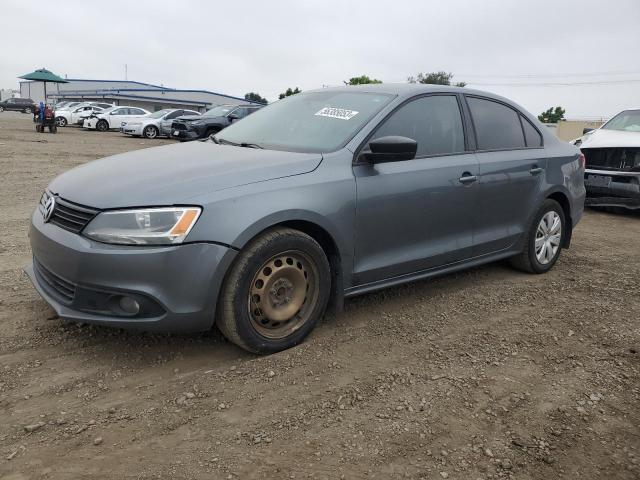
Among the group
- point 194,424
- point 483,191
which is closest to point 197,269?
point 194,424

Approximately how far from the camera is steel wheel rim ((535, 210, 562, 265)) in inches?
195

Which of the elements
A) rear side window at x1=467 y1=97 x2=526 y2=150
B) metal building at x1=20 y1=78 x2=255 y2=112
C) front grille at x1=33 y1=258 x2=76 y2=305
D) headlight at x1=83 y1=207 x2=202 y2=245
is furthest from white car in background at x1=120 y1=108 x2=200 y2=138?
metal building at x1=20 y1=78 x2=255 y2=112

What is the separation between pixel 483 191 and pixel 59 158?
11.5m

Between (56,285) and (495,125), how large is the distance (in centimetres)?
361

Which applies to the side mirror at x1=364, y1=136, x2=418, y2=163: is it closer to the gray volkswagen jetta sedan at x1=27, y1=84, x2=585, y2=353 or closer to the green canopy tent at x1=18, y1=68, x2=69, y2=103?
the gray volkswagen jetta sedan at x1=27, y1=84, x2=585, y2=353

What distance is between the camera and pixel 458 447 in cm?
241

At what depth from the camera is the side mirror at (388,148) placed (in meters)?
3.38

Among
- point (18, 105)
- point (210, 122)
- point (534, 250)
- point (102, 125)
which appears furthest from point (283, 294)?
point (18, 105)

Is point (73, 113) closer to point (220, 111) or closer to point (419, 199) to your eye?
point (220, 111)

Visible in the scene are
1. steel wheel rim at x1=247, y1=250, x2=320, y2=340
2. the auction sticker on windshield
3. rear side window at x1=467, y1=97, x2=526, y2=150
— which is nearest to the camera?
steel wheel rim at x1=247, y1=250, x2=320, y2=340

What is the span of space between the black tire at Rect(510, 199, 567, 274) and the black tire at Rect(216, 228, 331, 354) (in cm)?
239

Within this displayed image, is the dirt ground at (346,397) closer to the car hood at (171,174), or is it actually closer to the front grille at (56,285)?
the front grille at (56,285)

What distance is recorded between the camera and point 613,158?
27.2 ft

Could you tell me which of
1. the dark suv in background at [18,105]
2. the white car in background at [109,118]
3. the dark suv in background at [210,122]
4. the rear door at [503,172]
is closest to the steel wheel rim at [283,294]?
the rear door at [503,172]
